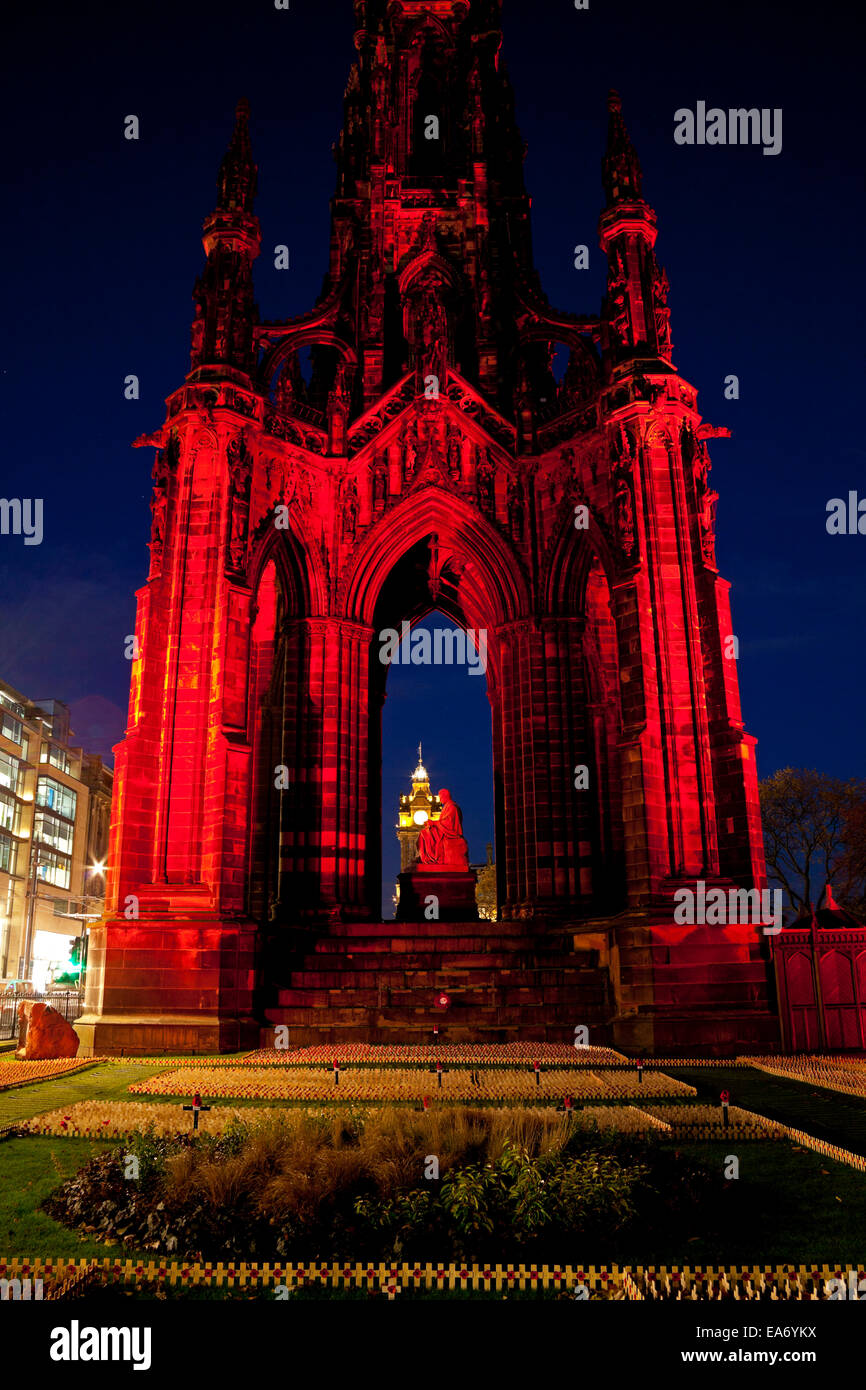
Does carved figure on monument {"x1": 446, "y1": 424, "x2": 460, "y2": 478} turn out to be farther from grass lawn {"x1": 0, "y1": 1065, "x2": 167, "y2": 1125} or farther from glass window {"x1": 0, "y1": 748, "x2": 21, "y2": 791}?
glass window {"x1": 0, "y1": 748, "x2": 21, "y2": 791}

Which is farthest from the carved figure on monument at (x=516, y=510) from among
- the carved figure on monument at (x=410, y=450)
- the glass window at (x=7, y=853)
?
the glass window at (x=7, y=853)

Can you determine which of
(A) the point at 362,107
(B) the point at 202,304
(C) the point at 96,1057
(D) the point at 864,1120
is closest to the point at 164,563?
(B) the point at 202,304

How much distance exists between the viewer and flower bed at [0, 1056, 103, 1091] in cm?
1288

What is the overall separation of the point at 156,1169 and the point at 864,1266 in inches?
166

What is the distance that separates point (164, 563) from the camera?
67.7 ft

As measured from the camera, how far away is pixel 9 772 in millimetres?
65125

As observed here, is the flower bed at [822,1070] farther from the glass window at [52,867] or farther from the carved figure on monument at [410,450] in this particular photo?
the glass window at [52,867]

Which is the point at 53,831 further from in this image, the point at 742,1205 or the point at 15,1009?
the point at 742,1205

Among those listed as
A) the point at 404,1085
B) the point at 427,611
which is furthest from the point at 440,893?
the point at 404,1085

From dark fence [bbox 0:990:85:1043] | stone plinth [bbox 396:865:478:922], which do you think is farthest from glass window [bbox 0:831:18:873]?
stone plinth [bbox 396:865:478:922]

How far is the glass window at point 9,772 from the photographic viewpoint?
6397 centimetres

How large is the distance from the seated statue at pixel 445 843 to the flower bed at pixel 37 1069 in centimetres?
1035

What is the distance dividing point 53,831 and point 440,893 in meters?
56.1

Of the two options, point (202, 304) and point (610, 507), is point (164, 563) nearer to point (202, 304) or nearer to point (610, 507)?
point (202, 304)
